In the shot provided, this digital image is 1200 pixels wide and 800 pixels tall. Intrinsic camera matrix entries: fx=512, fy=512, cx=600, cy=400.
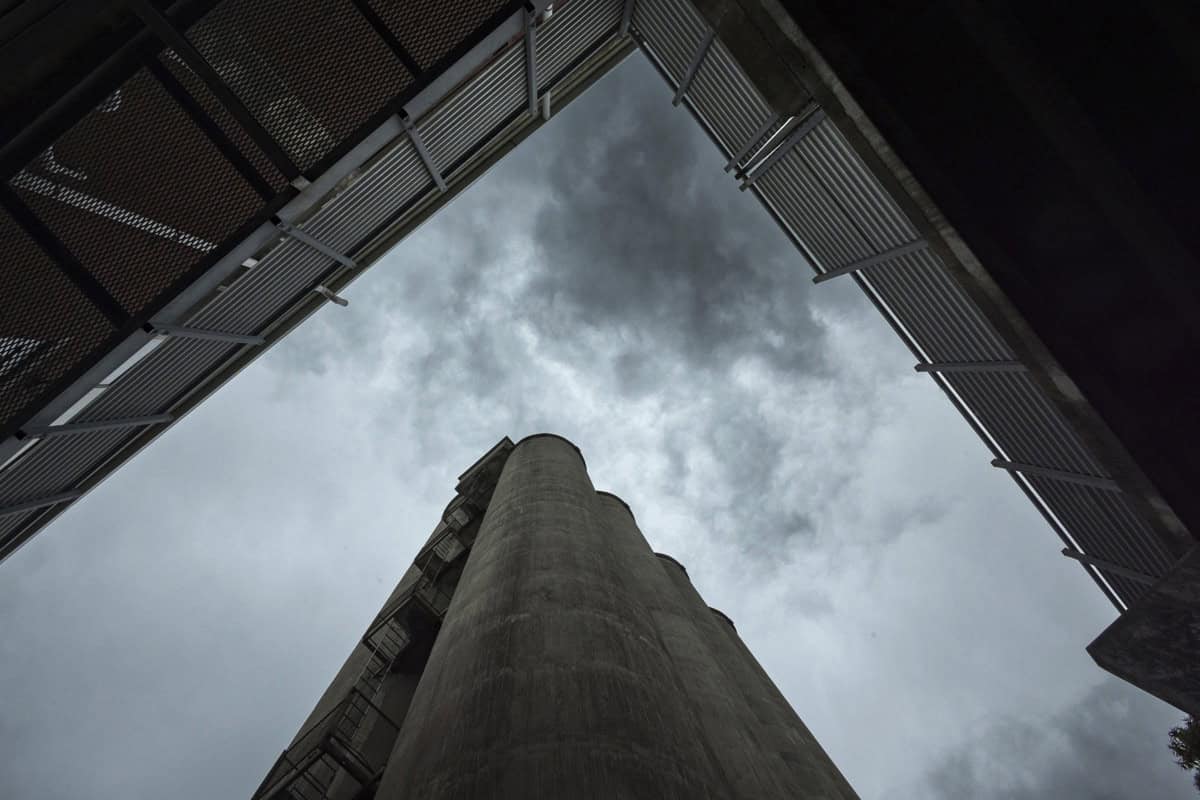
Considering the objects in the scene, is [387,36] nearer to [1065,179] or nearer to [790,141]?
[790,141]

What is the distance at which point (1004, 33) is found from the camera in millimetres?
4395

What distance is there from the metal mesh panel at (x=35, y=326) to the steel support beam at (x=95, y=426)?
1.12 feet

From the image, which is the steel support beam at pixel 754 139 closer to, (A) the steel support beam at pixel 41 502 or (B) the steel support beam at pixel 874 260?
(B) the steel support beam at pixel 874 260

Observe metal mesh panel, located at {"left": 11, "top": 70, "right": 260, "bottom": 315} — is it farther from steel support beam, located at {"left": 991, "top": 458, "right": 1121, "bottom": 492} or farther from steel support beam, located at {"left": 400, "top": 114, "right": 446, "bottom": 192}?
steel support beam, located at {"left": 991, "top": 458, "right": 1121, "bottom": 492}

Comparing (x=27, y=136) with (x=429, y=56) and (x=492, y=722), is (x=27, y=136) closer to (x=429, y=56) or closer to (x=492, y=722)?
(x=429, y=56)

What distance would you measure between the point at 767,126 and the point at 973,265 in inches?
205

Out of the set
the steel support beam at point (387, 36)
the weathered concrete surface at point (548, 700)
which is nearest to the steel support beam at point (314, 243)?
the steel support beam at point (387, 36)

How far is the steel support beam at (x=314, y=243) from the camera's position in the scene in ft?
22.3

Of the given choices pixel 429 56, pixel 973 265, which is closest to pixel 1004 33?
pixel 973 265

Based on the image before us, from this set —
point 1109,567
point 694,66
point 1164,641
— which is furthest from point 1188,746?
point 694,66

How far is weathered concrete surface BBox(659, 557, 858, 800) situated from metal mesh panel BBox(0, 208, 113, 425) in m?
10.1

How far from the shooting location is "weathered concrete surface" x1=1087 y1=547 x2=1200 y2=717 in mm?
4707

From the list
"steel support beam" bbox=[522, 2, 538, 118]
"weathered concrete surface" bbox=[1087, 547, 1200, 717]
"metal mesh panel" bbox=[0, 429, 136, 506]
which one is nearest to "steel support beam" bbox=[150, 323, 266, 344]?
"metal mesh panel" bbox=[0, 429, 136, 506]

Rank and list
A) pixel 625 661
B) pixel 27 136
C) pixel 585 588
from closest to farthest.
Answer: pixel 27 136 < pixel 625 661 < pixel 585 588
